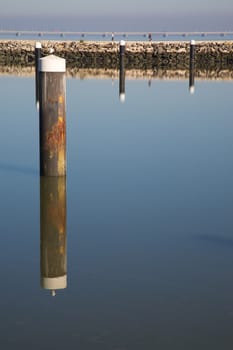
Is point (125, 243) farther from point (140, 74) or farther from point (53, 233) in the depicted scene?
point (140, 74)

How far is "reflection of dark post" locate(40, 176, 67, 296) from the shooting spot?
5238mm

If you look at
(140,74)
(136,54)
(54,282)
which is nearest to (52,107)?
(54,282)

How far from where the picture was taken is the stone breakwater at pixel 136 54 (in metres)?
34.8

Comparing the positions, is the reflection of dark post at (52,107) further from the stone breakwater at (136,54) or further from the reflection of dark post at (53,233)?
the stone breakwater at (136,54)

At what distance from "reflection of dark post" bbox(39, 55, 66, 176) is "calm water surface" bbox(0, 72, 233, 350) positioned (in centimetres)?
37

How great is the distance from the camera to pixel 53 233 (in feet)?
20.7

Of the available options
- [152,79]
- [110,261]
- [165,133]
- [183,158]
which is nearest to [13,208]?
[110,261]

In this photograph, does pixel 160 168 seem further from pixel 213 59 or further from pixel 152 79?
pixel 213 59

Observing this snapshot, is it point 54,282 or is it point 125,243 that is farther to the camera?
point 125,243

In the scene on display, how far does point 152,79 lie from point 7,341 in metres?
20.9

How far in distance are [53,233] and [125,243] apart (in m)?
0.56

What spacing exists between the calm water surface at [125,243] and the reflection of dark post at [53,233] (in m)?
0.03

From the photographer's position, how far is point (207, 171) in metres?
9.27

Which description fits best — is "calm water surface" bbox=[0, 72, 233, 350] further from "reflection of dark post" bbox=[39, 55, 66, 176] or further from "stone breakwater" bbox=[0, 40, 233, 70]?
"stone breakwater" bbox=[0, 40, 233, 70]
